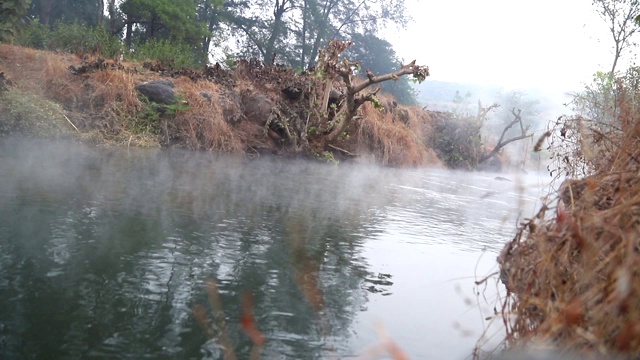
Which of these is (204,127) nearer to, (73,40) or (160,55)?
(160,55)

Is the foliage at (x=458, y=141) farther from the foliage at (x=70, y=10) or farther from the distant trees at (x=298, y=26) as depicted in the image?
the foliage at (x=70, y=10)

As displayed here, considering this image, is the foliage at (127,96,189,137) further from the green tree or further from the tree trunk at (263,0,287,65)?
the green tree

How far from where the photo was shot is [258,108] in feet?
42.0

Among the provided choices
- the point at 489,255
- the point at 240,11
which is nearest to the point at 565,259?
the point at 489,255

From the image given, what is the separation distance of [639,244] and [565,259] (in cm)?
18

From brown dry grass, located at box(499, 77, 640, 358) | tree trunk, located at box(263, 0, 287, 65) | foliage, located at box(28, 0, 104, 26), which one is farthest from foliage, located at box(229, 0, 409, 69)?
brown dry grass, located at box(499, 77, 640, 358)

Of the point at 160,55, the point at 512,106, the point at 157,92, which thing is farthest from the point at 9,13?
the point at 512,106

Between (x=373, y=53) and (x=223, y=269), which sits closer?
(x=223, y=269)

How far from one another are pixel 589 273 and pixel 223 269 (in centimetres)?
205

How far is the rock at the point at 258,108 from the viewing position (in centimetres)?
1277

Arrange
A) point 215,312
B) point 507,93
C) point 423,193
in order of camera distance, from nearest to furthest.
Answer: point 215,312
point 423,193
point 507,93

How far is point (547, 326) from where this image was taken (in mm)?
1374

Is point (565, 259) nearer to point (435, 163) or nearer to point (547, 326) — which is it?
point (547, 326)

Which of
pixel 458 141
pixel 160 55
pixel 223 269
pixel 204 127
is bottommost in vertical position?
pixel 223 269
